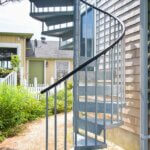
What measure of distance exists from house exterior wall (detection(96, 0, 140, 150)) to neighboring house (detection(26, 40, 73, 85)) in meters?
13.1

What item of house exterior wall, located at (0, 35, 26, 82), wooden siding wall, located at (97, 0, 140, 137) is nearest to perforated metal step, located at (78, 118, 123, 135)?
wooden siding wall, located at (97, 0, 140, 137)

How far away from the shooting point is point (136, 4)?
520 centimetres

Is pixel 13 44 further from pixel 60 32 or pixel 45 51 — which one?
pixel 60 32

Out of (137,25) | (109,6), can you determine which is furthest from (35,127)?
(137,25)

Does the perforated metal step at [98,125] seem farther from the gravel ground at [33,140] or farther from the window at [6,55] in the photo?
the window at [6,55]

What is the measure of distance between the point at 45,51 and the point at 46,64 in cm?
103

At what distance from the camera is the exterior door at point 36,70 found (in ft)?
60.9

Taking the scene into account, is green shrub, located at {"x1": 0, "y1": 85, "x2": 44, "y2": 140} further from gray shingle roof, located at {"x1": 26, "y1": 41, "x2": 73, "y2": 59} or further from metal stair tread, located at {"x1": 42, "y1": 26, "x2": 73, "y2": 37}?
gray shingle roof, located at {"x1": 26, "y1": 41, "x2": 73, "y2": 59}

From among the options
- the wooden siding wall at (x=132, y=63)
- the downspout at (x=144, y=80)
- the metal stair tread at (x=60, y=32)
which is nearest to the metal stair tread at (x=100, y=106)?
the wooden siding wall at (x=132, y=63)

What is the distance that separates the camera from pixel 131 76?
532 centimetres

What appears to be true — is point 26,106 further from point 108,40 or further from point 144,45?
point 144,45

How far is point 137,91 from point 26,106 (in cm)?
493

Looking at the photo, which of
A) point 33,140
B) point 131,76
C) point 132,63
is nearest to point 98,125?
point 131,76

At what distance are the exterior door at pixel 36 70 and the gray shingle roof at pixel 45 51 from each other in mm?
487
